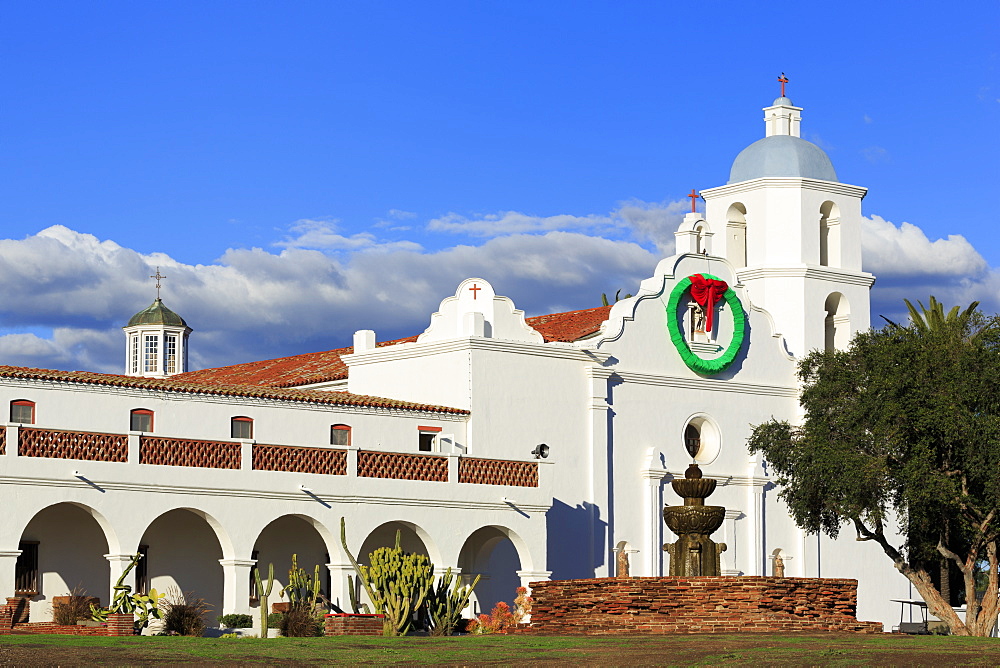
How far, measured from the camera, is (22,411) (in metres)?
37.0

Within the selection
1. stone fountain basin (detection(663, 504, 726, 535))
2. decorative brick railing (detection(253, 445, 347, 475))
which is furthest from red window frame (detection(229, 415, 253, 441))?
stone fountain basin (detection(663, 504, 726, 535))

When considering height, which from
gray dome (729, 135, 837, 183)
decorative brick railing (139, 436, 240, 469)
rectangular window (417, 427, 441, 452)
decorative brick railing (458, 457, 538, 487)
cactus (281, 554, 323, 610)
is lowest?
cactus (281, 554, 323, 610)

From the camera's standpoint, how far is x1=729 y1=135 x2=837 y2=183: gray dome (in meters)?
51.3

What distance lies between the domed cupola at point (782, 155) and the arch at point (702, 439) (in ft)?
28.2

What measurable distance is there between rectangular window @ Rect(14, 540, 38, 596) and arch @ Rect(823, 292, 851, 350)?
2626 centimetres

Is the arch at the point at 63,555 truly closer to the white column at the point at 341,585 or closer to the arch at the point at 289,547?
the arch at the point at 289,547

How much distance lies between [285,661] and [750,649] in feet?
23.0

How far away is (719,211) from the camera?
2045 inches

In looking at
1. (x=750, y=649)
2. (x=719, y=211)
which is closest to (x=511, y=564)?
(x=719, y=211)

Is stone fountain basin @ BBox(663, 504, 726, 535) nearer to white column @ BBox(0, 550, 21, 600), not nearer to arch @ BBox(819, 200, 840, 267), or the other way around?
white column @ BBox(0, 550, 21, 600)

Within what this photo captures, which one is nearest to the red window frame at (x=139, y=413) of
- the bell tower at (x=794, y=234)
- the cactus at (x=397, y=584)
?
the cactus at (x=397, y=584)

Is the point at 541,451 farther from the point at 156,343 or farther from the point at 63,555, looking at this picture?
the point at 156,343

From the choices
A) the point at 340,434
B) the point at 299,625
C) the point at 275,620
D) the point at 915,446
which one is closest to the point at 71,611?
the point at 299,625

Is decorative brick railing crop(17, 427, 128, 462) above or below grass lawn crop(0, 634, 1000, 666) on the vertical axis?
above
